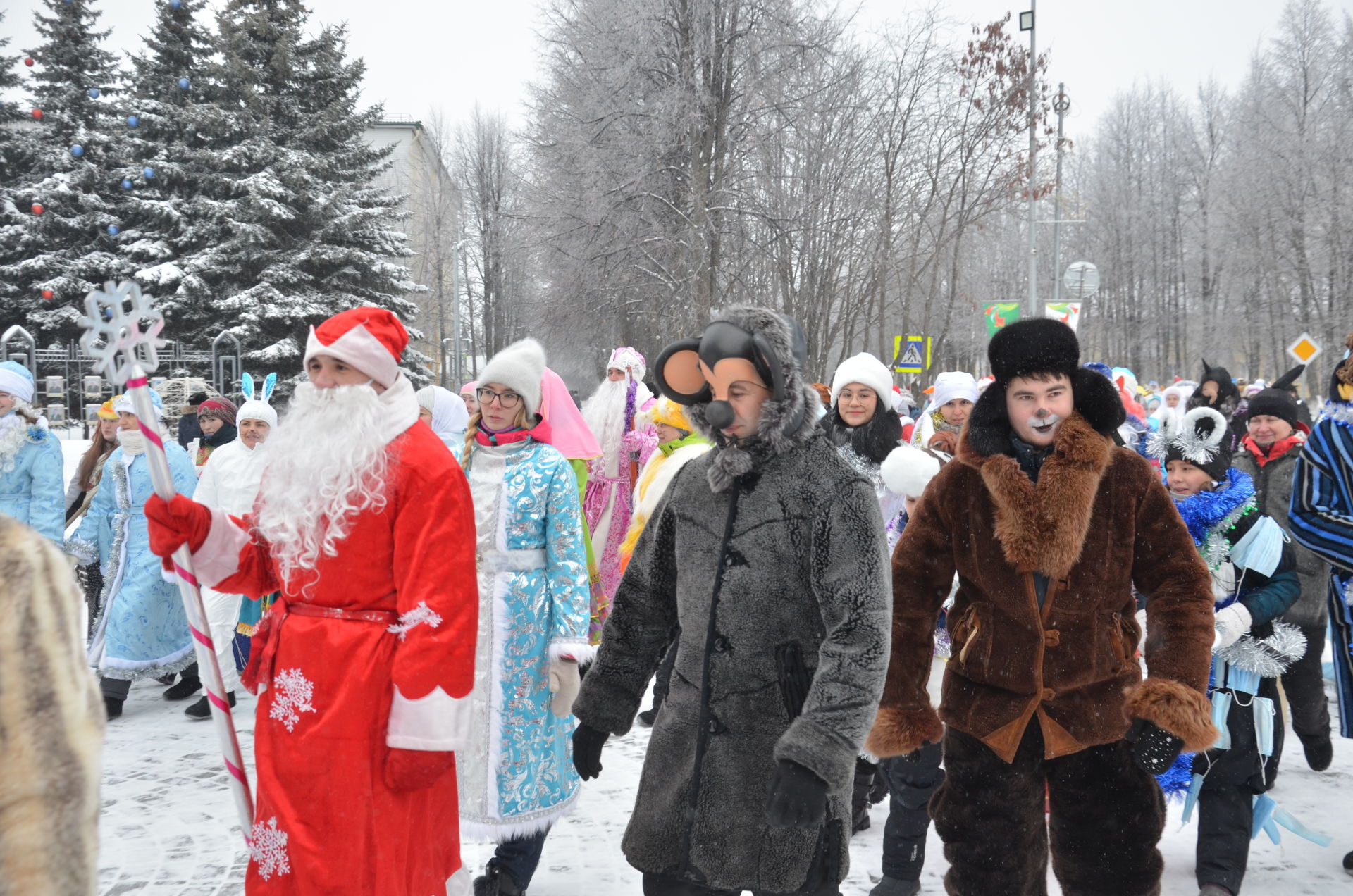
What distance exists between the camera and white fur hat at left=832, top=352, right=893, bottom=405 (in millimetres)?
5164

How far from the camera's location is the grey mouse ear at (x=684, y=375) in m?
2.72

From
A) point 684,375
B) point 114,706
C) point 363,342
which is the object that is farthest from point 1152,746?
point 114,706

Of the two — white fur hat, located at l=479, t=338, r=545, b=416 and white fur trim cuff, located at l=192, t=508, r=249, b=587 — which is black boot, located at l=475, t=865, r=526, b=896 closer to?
white fur trim cuff, located at l=192, t=508, r=249, b=587

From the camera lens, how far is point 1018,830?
2.85 m

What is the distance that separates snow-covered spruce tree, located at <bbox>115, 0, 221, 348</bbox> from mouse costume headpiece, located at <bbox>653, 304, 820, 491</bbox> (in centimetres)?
2534

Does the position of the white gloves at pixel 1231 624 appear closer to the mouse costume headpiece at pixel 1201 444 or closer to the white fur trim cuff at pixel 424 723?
the mouse costume headpiece at pixel 1201 444

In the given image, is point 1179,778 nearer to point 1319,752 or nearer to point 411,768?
point 1319,752

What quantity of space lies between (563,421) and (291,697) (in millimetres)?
2296

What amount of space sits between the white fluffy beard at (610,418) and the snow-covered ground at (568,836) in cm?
276

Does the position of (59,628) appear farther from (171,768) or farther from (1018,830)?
(171,768)

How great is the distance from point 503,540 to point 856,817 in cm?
213

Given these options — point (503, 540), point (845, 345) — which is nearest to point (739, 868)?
point (503, 540)

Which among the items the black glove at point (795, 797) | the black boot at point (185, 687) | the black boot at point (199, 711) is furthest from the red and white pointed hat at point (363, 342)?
the black boot at point (185, 687)

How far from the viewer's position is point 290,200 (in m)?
25.3
